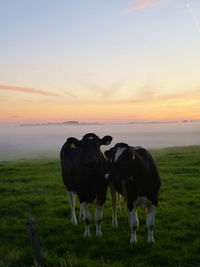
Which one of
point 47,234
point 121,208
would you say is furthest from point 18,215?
point 121,208

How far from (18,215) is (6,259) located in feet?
15.6

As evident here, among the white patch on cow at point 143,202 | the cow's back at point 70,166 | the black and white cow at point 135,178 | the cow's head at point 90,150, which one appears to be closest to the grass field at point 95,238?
the black and white cow at point 135,178

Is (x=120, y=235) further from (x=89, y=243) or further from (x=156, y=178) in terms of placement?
(x=156, y=178)

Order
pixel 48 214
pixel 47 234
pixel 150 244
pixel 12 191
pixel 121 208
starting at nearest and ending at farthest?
pixel 150 244, pixel 47 234, pixel 48 214, pixel 121 208, pixel 12 191

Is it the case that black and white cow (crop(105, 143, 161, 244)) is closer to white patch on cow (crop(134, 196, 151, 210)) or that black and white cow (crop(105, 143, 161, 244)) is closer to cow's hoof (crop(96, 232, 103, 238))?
white patch on cow (crop(134, 196, 151, 210))

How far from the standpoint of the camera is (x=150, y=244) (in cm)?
902

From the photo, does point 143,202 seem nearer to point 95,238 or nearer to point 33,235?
point 95,238

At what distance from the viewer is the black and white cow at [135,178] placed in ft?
28.7

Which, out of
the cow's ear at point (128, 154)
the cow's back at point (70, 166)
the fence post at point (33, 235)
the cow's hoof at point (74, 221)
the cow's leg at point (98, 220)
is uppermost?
the cow's ear at point (128, 154)

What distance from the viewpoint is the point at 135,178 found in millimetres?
8984

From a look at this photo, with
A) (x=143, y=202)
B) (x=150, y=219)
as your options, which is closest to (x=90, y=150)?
(x=143, y=202)

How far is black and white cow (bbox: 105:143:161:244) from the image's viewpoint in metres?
8.75

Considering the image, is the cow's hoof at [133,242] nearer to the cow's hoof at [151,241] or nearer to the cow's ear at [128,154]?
the cow's hoof at [151,241]

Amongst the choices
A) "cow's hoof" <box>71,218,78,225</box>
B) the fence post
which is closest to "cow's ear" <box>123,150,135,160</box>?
the fence post
